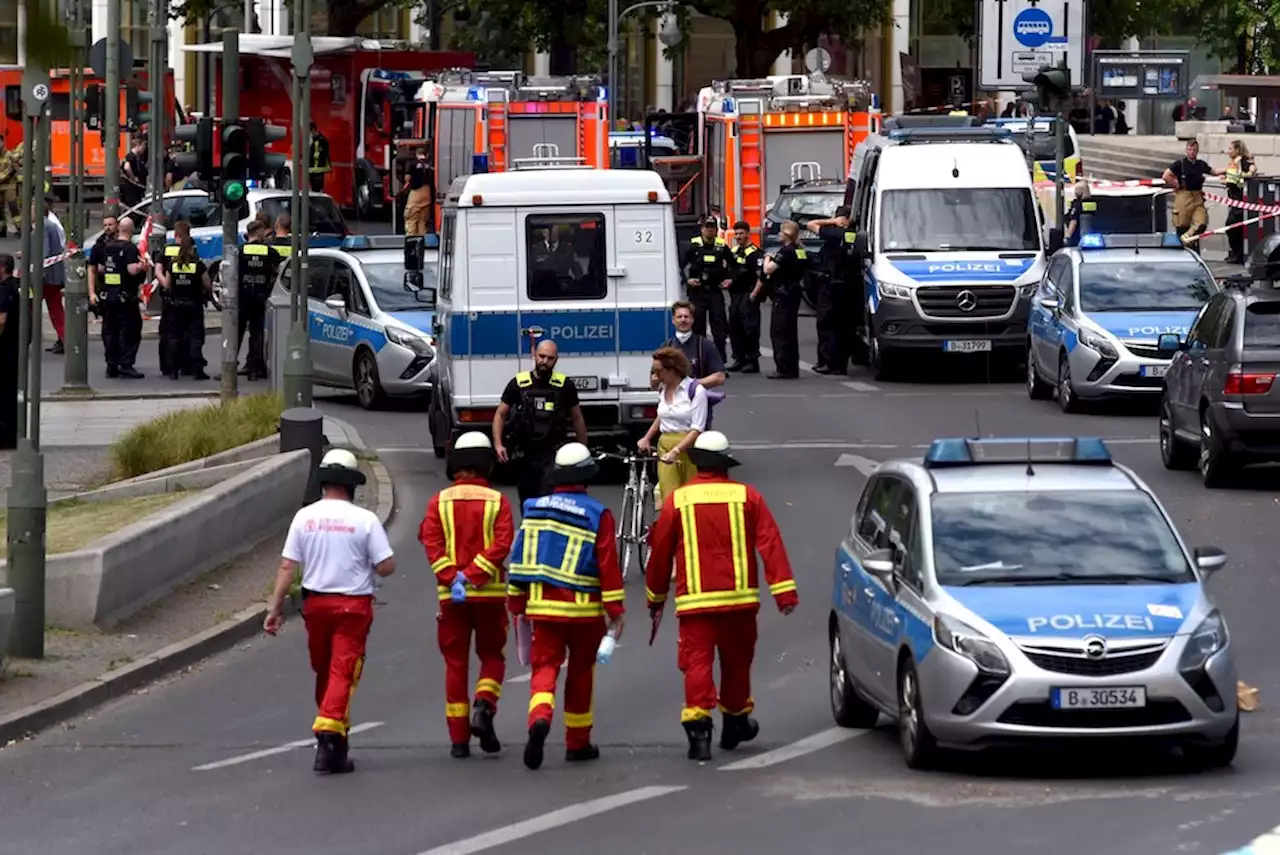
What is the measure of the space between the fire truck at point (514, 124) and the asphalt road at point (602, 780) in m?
26.4

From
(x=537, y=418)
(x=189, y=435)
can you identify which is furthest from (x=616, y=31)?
(x=537, y=418)

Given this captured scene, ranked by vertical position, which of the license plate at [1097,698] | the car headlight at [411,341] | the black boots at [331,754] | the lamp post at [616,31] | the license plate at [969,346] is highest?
the lamp post at [616,31]

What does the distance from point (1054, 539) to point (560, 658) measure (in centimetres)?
224

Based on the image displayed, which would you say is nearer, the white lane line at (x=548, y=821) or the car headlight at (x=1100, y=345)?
the white lane line at (x=548, y=821)

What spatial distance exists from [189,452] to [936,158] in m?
11.0

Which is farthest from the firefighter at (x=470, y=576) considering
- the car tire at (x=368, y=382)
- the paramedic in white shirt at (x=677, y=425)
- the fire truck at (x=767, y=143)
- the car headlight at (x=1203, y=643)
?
the fire truck at (x=767, y=143)

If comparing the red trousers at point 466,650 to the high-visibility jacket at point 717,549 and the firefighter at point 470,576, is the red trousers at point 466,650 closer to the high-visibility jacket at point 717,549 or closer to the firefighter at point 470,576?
the firefighter at point 470,576

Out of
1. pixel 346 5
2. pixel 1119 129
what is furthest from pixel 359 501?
pixel 1119 129

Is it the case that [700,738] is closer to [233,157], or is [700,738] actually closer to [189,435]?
[189,435]

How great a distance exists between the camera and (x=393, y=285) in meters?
27.1

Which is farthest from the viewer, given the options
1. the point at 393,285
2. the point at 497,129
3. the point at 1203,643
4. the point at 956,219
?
the point at 497,129

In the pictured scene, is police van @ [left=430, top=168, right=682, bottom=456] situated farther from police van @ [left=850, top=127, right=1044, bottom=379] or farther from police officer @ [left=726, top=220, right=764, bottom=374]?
police officer @ [left=726, top=220, right=764, bottom=374]

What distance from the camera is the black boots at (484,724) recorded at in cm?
1095

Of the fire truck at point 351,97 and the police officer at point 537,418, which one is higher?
the fire truck at point 351,97
